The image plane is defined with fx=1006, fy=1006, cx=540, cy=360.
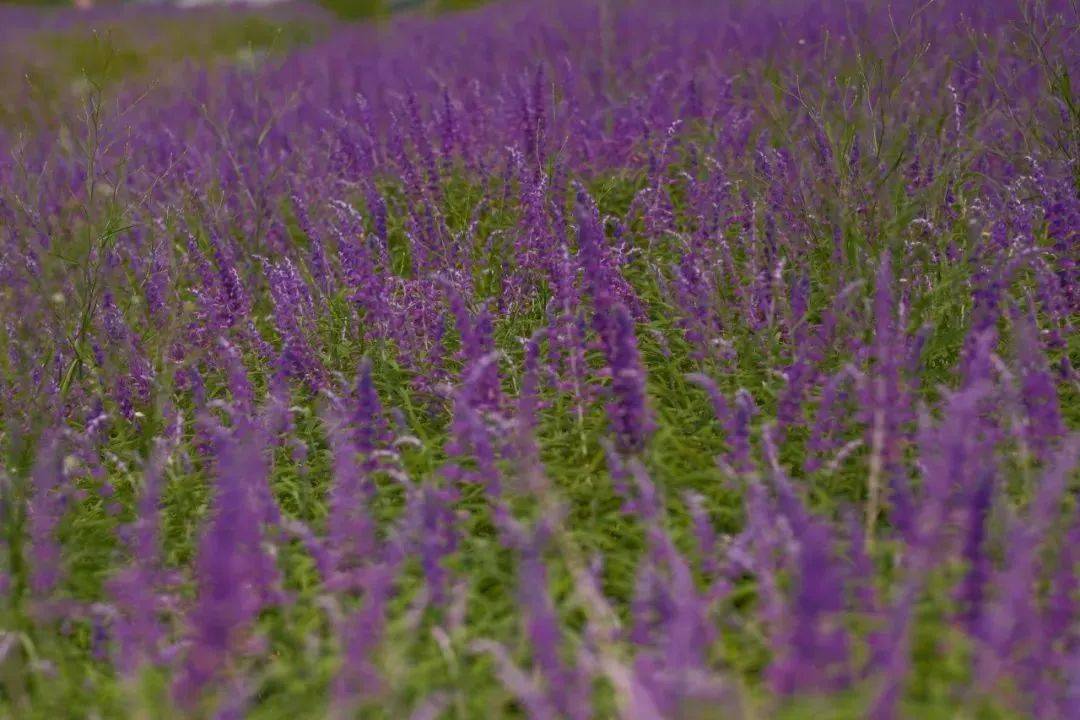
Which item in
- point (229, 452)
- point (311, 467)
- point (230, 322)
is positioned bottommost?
point (311, 467)

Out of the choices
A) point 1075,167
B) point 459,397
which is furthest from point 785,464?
point 1075,167

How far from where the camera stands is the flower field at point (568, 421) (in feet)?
6.31

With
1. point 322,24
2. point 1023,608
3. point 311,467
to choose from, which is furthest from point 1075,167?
point 322,24

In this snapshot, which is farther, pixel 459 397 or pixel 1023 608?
pixel 459 397

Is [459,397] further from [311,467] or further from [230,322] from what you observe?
[230,322]

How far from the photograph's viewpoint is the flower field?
1925 mm

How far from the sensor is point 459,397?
2.50 metres

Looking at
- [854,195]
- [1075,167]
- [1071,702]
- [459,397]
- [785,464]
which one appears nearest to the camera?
[1071,702]

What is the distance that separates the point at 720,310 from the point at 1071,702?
207 cm

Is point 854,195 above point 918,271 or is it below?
above

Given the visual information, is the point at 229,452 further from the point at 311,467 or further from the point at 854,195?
the point at 854,195

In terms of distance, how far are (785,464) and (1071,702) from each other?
150 centimetres

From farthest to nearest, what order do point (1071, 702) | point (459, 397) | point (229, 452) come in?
point (459, 397) → point (229, 452) → point (1071, 702)

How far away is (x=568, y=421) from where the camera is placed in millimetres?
3350
